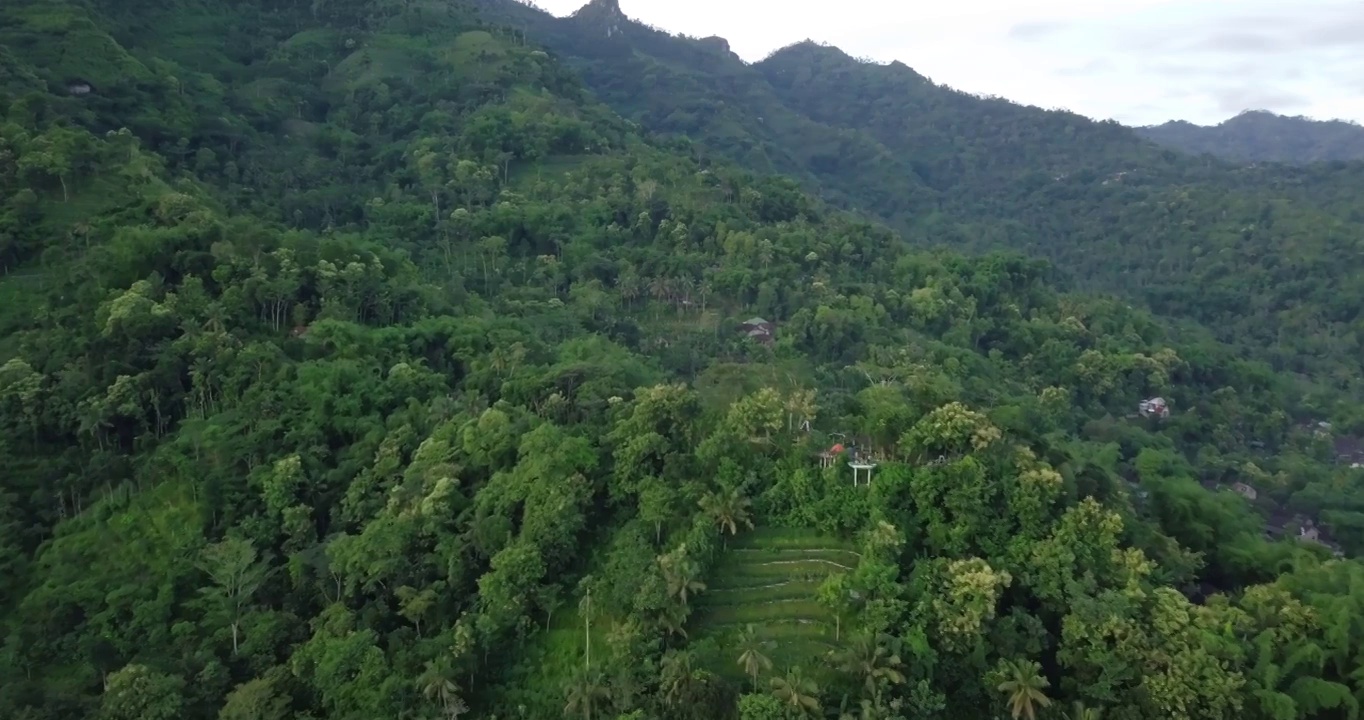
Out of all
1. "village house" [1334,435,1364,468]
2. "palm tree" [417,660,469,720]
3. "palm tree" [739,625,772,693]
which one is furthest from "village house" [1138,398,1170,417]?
"palm tree" [417,660,469,720]

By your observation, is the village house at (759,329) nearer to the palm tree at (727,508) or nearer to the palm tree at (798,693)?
the palm tree at (727,508)

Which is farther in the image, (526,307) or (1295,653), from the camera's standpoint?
(526,307)

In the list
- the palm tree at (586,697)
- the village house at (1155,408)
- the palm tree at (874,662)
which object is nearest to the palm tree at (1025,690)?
the palm tree at (874,662)

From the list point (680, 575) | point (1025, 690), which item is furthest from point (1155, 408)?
point (680, 575)

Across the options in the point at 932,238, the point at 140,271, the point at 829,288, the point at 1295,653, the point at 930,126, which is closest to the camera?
the point at 1295,653

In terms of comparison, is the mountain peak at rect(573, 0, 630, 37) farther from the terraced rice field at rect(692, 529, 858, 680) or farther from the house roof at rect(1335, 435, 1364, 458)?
the terraced rice field at rect(692, 529, 858, 680)

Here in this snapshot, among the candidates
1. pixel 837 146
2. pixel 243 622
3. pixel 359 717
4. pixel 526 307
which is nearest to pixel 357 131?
pixel 526 307

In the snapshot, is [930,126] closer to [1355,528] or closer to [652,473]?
[1355,528]

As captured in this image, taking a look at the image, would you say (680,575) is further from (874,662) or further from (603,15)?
(603,15)
